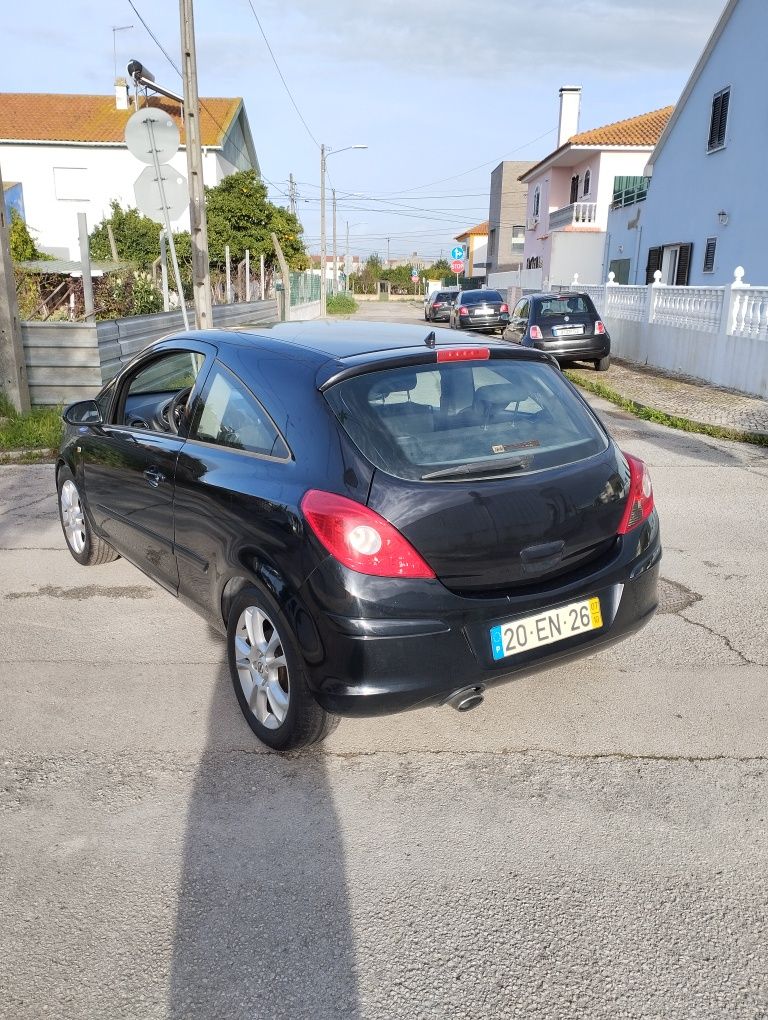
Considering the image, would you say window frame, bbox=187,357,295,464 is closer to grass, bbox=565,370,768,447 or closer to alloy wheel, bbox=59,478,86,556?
alloy wheel, bbox=59,478,86,556

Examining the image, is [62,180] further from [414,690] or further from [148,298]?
[414,690]

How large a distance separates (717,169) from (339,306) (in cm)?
3184

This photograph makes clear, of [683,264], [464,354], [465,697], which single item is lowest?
[465,697]

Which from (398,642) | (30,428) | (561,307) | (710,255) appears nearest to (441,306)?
(710,255)

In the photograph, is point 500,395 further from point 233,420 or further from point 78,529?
point 78,529

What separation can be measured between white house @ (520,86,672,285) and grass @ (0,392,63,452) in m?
26.8

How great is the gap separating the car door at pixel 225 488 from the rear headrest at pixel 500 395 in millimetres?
835

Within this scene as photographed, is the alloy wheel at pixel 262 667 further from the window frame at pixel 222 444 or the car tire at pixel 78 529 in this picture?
the car tire at pixel 78 529

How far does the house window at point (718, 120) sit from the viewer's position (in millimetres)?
20703

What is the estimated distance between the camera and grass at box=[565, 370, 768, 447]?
9914 millimetres

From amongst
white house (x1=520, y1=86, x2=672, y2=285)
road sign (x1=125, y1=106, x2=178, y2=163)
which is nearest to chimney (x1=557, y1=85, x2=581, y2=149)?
white house (x1=520, y1=86, x2=672, y2=285)

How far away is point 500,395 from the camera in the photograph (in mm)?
3461

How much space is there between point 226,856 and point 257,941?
0.41 metres

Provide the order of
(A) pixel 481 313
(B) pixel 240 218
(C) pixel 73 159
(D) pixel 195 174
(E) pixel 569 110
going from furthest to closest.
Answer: (E) pixel 569 110 → (C) pixel 73 159 → (B) pixel 240 218 → (A) pixel 481 313 → (D) pixel 195 174
